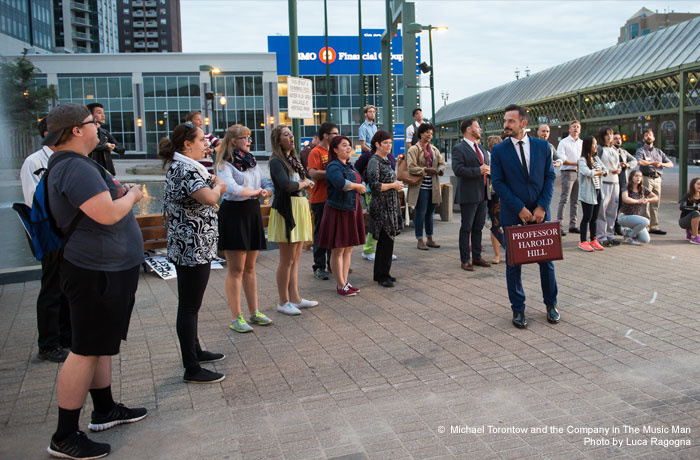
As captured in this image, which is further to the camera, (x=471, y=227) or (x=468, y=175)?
(x=471, y=227)

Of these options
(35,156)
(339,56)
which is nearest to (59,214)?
(35,156)

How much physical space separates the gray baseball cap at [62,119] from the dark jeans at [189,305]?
1.37m

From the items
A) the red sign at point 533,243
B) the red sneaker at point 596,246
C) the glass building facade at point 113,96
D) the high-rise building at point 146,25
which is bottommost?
Result: the red sneaker at point 596,246

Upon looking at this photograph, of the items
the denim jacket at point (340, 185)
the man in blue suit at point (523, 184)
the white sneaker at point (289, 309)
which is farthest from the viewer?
the denim jacket at point (340, 185)

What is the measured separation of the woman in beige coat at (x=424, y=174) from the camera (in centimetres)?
955

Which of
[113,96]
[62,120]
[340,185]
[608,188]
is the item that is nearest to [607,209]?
[608,188]

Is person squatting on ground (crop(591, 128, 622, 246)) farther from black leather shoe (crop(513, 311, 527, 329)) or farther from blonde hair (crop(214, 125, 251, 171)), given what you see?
blonde hair (crop(214, 125, 251, 171))

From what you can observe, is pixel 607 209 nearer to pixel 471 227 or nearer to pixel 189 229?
pixel 471 227

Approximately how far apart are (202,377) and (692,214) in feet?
29.2

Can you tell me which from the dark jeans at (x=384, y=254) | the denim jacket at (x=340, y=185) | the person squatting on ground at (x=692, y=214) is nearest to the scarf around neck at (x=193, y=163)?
the denim jacket at (x=340, y=185)

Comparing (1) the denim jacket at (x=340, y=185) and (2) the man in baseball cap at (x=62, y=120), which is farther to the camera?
(1) the denim jacket at (x=340, y=185)

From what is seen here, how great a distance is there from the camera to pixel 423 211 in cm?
993

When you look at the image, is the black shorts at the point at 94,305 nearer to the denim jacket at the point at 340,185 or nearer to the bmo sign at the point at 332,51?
the denim jacket at the point at 340,185

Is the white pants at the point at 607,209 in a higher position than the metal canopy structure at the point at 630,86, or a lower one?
lower
